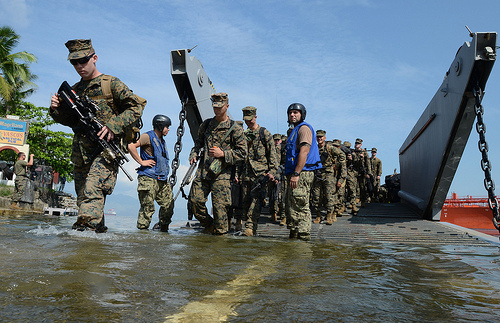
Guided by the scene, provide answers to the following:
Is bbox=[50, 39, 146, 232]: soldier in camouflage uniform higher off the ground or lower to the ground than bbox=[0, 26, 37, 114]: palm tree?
lower

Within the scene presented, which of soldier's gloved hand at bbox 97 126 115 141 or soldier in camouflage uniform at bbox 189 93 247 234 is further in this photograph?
soldier in camouflage uniform at bbox 189 93 247 234

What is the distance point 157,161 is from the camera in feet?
19.5

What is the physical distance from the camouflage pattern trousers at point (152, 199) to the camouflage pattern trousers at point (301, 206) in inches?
77.4

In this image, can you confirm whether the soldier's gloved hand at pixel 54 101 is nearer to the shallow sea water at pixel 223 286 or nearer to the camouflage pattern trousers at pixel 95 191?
the camouflage pattern trousers at pixel 95 191

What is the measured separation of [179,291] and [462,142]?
7.45 meters

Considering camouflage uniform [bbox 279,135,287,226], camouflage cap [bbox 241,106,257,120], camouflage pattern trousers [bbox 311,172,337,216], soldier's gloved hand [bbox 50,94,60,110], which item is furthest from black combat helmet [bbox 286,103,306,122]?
camouflage pattern trousers [bbox 311,172,337,216]

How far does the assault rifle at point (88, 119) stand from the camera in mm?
4137

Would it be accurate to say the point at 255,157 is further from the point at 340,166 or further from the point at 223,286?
the point at 223,286

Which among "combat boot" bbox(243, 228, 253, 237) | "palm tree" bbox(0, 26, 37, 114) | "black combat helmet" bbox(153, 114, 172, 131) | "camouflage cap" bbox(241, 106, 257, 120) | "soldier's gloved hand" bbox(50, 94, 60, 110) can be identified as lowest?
"combat boot" bbox(243, 228, 253, 237)

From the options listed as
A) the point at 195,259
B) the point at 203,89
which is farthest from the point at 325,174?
the point at 195,259

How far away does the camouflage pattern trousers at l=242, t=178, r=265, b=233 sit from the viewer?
20.7 feet

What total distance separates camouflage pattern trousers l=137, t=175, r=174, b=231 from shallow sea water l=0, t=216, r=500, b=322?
2348mm

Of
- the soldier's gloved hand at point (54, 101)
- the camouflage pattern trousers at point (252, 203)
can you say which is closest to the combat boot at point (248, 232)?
the camouflage pattern trousers at point (252, 203)

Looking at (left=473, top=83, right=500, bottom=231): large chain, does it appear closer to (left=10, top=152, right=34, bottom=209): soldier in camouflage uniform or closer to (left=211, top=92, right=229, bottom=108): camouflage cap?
(left=211, top=92, right=229, bottom=108): camouflage cap
